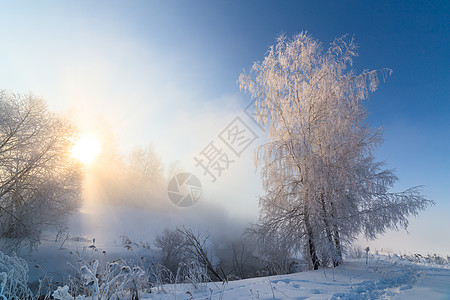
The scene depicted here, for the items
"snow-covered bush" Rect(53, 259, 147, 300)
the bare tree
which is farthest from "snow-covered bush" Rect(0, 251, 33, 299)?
the bare tree

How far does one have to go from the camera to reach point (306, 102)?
7.30 m

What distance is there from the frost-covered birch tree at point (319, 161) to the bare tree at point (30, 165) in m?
9.40

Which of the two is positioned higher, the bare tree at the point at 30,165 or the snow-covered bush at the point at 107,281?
the bare tree at the point at 30,165

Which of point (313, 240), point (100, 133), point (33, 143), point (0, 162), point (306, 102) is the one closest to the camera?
point (313, 240)

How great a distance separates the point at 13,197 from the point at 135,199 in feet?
63.7

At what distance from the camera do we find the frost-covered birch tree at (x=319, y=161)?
609cm

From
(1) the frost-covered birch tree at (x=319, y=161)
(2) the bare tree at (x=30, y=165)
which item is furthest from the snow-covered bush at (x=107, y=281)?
(2) the bare tree at (x=30, y=165)

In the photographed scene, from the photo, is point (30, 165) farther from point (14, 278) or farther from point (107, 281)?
point (107, 281)

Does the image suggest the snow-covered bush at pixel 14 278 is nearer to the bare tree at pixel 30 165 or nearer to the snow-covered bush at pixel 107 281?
the snow-covered bush at pixel 107 281

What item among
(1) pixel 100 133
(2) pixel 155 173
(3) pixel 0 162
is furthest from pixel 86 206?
(3) pixel 0 162

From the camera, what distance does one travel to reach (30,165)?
8.70 meters

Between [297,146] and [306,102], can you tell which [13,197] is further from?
[306,102]

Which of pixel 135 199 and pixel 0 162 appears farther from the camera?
pixel 135 199

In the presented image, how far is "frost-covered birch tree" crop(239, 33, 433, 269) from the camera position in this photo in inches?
240
